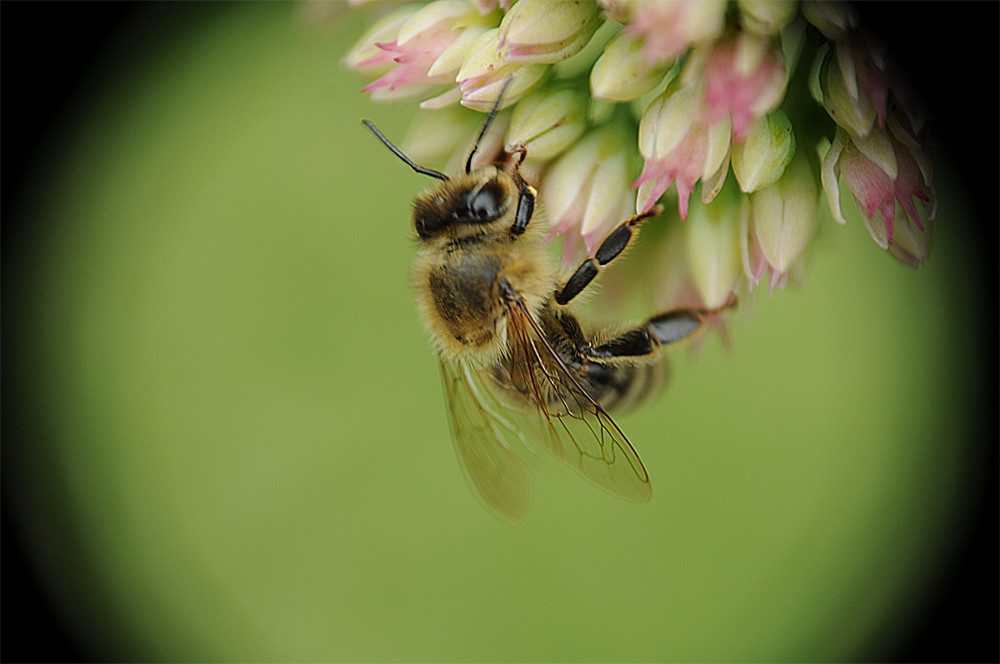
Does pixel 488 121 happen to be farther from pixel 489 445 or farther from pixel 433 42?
pixel 489 445

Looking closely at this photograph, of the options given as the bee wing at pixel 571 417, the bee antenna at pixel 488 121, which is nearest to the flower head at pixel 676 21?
the bee antenna at pixel 488 121

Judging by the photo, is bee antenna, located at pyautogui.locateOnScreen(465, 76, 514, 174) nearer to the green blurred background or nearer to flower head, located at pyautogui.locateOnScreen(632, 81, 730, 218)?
flower head, located at pyautogui.locateOnScreen(632, 81, 730, 218)

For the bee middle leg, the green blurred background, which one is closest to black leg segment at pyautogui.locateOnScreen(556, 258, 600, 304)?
the bee middle leg

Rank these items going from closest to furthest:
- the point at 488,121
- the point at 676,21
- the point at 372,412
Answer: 1. the point at 676,21
2. the point at 488,121
3. the point at 372,412

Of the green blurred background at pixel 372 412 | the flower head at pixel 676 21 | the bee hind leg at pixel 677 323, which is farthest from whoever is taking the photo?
the green blurred background at pixel 372 412

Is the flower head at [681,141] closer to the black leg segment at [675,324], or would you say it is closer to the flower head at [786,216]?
the flower head at [786,216]

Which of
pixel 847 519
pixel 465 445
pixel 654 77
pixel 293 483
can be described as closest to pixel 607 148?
pixel 654 77

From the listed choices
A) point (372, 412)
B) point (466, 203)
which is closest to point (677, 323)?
point (466, 203)
